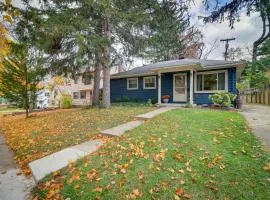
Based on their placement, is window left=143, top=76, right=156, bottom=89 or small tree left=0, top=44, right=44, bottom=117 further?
window left=143, top=76, right=156, bottom=89

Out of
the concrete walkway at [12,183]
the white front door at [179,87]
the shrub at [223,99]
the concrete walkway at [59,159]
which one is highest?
the white front door at [179,87]

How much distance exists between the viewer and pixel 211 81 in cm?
1402

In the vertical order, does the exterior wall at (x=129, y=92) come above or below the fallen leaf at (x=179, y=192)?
above

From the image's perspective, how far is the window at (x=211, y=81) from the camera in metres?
13.5

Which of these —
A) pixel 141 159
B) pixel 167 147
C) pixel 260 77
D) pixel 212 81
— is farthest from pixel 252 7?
pixel 260 77

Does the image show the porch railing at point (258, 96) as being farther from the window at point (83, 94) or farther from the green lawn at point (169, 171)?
the window at point (83, 94)

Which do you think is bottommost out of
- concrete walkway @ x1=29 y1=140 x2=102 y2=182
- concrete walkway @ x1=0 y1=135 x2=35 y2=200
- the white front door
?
concrete walkway @ x1=0 y1=135 x2=35 y2=200

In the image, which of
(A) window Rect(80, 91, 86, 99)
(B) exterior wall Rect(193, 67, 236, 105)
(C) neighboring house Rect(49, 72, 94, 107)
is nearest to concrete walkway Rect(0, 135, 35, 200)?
(B) exterior wall Rect(193, 67, 236, 105)

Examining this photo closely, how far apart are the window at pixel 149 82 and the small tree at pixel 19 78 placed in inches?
306

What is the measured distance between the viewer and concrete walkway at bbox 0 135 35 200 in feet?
12.5

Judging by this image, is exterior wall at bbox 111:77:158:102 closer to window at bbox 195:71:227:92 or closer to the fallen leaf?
window at bbox 195:71:227:92

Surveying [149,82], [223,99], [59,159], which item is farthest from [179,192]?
[149,82]

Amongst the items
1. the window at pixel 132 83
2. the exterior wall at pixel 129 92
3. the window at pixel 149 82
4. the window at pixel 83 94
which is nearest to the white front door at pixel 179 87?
the exterior wall at pixel 129 92

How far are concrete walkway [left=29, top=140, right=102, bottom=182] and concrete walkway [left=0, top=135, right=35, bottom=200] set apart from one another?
9.1 inches
